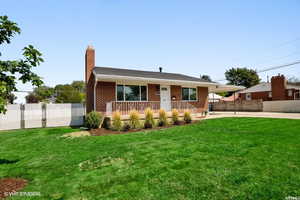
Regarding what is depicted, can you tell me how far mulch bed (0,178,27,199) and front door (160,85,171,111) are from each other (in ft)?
34.3

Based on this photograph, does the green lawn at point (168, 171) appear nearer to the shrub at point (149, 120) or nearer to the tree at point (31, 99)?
the shrub at point (149, 120)

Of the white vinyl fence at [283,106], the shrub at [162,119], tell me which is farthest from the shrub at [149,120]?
the white vinyl fence at [283,106]

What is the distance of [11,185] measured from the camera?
3484mm

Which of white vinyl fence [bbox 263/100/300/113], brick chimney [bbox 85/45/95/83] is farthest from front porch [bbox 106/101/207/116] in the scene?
white vinyl fence [bbox 263/100/300/113]

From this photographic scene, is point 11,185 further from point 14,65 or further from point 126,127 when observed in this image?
point 126,127

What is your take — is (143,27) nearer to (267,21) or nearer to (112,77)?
(112,77)

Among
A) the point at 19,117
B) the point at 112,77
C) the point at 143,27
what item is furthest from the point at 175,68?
the point at 19,117

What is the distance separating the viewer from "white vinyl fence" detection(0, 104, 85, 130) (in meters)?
11.9

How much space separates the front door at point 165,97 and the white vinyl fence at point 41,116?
6.61 metres

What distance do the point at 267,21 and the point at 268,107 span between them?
12364 mm

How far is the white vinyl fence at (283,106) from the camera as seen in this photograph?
19.0 meters

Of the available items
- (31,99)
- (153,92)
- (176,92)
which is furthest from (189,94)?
(31,99)

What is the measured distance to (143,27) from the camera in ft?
39.2

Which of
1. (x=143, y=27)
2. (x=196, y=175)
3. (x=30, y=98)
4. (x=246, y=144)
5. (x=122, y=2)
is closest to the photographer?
(x=196, y=175)
